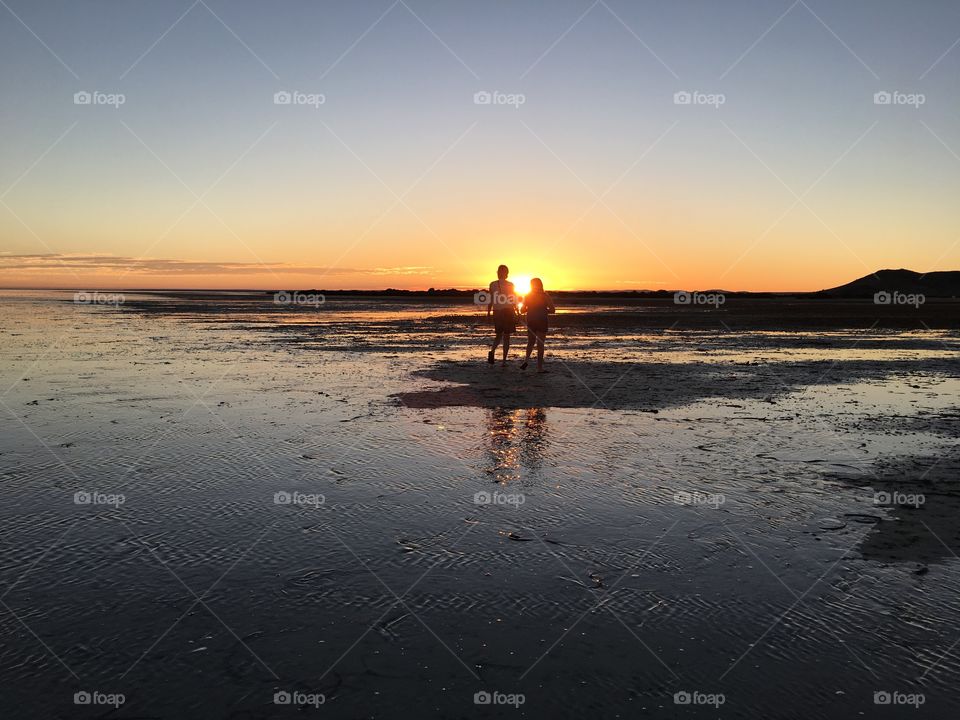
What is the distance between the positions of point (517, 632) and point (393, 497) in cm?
303

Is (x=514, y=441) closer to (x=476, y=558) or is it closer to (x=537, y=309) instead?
(x=476, y=558)

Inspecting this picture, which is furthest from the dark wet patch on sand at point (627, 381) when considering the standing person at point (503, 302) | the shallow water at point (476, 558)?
the standing person at point (503, 302)

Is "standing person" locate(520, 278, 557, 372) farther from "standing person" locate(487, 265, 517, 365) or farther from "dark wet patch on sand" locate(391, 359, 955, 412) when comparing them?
"dark wet patch on sand" locate(391, 359, 955, 412)

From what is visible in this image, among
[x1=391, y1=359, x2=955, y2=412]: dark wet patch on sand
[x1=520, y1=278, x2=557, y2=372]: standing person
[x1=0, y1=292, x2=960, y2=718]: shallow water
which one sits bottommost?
[x1=0, y1=292, x2=960, y2=718]: shallow water

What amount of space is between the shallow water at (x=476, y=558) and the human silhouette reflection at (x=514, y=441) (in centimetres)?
7

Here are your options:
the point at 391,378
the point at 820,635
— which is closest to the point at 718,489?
the point at 820,635

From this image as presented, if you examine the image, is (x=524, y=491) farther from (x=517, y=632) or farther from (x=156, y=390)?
(x=156, y=390)

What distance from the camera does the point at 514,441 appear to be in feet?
33.0

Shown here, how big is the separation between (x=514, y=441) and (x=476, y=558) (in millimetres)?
Answer: 4515

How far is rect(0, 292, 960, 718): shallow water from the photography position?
12.7ft

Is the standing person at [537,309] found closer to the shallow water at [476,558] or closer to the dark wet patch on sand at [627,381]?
the dark wet patch on sand at [627,381]

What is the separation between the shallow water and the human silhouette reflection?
→ 0.07 meters

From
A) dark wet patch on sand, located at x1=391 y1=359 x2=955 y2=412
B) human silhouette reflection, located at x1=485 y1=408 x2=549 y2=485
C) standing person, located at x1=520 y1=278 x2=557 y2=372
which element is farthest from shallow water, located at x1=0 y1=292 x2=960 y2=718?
standing person, located at x1=520 y1=278 x2=557 y2=372

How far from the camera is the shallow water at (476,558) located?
12.7 ft
